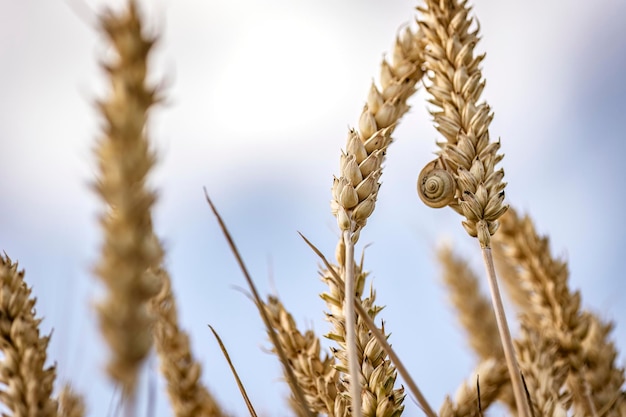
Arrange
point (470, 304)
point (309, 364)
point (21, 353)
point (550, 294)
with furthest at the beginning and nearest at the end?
point (470, 304), point (550, 294), point (309, 364), point (21, 353)

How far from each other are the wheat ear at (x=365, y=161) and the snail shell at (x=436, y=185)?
12cm

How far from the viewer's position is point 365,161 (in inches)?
49.1

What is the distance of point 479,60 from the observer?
4.53 ft

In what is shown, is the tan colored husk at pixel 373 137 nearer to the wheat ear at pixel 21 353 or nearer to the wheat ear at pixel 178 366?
the wheat ear at pixel 21 353

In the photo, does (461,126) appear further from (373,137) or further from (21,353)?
(21,353)

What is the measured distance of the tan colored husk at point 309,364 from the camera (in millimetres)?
1389

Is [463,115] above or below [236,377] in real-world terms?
above

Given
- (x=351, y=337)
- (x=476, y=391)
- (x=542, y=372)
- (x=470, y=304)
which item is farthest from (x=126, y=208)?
(x=470, y=304)

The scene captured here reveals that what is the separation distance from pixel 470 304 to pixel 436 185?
8.04 ft

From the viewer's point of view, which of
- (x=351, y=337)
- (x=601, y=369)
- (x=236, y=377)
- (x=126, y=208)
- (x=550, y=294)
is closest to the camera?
(x=126, y=208)

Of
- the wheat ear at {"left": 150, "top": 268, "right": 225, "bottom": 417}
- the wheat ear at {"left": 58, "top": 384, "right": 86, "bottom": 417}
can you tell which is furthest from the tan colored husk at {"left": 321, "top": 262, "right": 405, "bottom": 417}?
the wheat ear at {"left": 150, "top": 268, "right": 225, "bottom": 417}

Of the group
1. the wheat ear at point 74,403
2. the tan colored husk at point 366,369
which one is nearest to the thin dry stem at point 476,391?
the tan colored husk at point 366,369

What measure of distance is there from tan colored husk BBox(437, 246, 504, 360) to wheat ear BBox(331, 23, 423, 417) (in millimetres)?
2027

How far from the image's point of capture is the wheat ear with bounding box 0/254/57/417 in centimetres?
109
